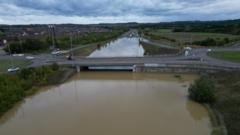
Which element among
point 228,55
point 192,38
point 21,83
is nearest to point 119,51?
point 192,38

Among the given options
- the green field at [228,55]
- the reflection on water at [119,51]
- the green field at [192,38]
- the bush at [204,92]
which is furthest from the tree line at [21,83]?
the green field at [192,38]

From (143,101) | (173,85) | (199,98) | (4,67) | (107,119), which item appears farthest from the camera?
(4,67)

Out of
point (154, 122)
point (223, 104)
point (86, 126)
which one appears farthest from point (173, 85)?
point (86, 126)

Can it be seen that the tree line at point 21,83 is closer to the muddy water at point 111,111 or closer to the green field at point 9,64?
the muddy water at point 111,111

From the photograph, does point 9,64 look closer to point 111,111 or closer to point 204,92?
point 111,111

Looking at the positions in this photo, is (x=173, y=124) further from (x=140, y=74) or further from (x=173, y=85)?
(x=140, y=74)

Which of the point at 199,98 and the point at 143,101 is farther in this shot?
the point at 143,101

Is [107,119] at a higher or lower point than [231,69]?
lower
